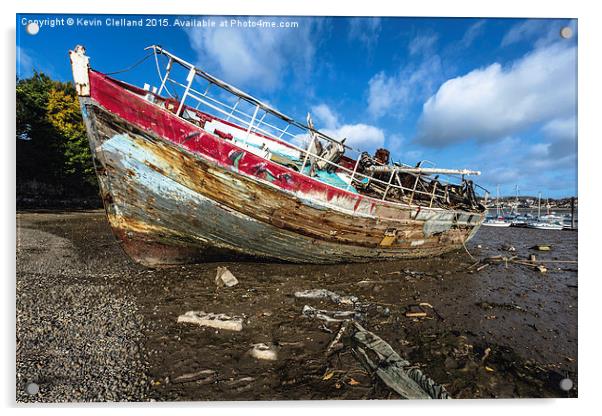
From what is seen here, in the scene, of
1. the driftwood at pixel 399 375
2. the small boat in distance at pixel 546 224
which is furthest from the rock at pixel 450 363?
the small boat in distance at pixel 546 224

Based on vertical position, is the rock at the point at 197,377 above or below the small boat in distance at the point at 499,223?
below

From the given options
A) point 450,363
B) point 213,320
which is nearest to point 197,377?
point 213,320

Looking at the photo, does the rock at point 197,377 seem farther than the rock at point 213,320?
No

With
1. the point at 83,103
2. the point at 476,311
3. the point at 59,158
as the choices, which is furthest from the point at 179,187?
the point at 59,158

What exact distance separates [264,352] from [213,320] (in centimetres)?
89

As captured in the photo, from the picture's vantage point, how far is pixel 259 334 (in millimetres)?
3383

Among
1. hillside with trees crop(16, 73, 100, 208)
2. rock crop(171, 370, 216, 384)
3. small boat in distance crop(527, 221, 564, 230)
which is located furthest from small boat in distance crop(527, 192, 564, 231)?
hillside with trees crop(16, 73, 100, 208)

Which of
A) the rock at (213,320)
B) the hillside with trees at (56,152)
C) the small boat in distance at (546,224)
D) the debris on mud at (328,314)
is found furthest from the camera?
the small boat in distance at (546,224)

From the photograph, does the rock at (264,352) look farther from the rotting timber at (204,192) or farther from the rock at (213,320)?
the rotting timber at (204,192)

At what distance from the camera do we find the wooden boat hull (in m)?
4.00

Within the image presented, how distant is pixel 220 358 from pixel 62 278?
3.72 metres

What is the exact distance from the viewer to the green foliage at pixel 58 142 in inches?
328

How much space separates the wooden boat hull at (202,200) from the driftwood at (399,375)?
240 centimetres

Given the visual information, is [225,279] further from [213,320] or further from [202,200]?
[202,200]
